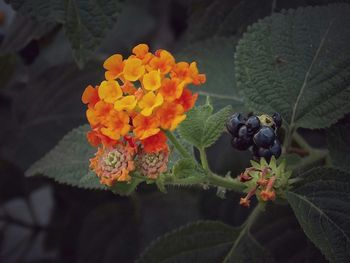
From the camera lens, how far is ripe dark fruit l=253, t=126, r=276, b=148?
97 cm

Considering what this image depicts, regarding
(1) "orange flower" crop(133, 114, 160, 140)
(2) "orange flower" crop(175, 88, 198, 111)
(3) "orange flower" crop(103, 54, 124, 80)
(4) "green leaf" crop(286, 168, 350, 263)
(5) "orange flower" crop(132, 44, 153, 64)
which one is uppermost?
(5) "orange flower" crop(132, 44, 153, 64)

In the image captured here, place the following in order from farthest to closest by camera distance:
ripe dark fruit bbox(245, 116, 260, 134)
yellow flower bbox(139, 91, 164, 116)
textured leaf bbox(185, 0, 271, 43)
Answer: textured leaf bbox(185, 0, 271, 43), ripe dark fruit bbox(245, 116, 260, 134), yellow flower bbox(139, 91, 164, 116)

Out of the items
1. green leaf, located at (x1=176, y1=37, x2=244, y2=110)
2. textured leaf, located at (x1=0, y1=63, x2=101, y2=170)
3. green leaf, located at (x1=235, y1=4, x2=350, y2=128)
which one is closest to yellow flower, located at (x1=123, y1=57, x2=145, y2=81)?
green leaf, located at (x1=235, y1=4, x2=350, y2=128)

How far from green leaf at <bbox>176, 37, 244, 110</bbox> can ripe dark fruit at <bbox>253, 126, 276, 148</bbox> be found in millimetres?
380

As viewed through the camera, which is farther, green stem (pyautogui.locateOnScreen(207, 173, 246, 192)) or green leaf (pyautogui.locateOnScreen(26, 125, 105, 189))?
green leaf (pyautogui.locateOnScreen(26, 125, 105, 189))

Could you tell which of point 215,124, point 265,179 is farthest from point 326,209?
point 215,124

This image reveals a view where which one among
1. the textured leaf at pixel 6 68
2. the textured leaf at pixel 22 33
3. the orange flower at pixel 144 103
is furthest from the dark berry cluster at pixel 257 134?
the textured leaf at pixel 6 68

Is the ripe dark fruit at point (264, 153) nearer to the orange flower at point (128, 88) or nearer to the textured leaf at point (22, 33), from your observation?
the orange flower at point (128, 88)

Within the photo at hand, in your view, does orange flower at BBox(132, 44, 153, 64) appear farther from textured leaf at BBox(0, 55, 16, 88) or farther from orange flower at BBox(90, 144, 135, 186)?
textured leaf at BBox(0, 55, 16, 88)

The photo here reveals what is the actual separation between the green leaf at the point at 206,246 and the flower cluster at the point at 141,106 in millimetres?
325

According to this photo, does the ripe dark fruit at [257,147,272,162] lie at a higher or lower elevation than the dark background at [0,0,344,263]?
higher

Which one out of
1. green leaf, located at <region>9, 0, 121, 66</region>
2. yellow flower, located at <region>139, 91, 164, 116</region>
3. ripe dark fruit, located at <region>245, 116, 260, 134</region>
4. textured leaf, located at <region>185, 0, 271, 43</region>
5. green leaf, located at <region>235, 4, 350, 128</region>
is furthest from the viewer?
textured leaf, located at <region>185, 0, 271, 43</region>

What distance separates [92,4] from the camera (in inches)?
50.8

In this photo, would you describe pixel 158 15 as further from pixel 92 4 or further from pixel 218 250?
pixel 218 250
